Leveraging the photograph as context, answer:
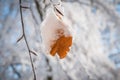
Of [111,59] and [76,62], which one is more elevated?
[76,62]

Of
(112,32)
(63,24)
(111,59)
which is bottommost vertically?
(111,59)

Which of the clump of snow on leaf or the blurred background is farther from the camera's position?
the blurred background

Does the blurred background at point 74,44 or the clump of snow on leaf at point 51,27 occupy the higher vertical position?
the clump of snow on leaf at point 51,27

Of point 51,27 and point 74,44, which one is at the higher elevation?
point 51,27

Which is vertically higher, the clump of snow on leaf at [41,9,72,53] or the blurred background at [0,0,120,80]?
the clump of snow on leaf at [41,9,72,53]

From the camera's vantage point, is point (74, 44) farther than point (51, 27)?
Yes

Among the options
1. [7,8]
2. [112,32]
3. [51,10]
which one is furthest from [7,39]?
[51,10]

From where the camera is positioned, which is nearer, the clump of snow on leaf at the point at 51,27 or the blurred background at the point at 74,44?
the clump of snow on leaf at the point at 51,27

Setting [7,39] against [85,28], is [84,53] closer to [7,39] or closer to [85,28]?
[85,28]
